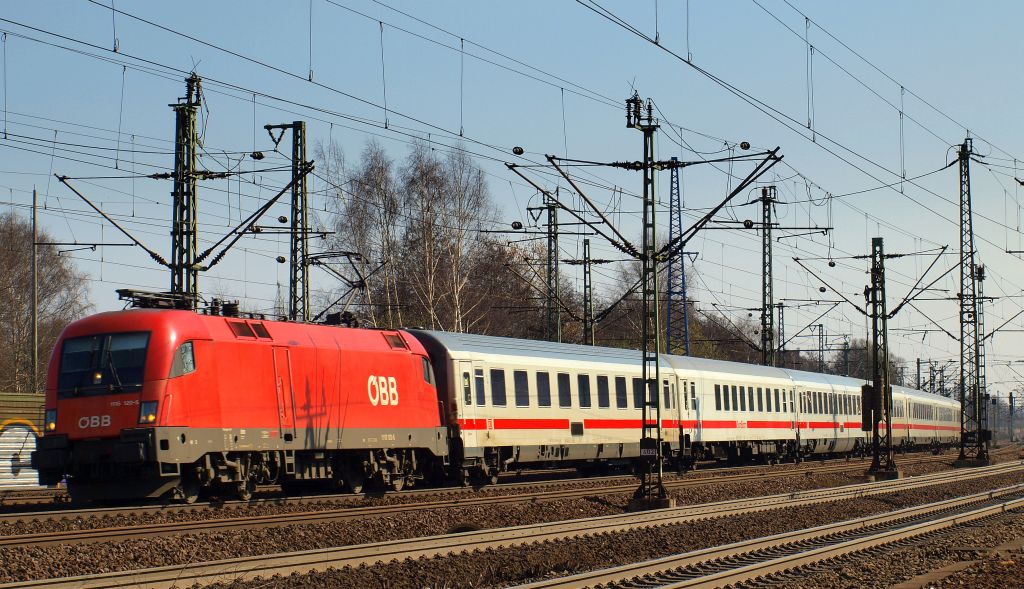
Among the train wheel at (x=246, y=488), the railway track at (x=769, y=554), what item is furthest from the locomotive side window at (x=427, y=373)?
the railway track at (x=769, y=554)

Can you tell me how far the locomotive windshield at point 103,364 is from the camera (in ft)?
63.4

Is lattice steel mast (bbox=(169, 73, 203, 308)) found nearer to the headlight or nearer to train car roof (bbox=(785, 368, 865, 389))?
the headlight

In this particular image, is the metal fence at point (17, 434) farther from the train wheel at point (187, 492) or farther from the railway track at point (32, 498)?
the train wheel at point (187, 492)

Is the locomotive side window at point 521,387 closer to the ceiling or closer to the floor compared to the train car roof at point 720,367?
closer to the floor

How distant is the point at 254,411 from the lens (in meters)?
21.1

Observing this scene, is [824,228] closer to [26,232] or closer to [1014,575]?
[1014,575]

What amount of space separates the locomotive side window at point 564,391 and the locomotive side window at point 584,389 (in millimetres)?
468

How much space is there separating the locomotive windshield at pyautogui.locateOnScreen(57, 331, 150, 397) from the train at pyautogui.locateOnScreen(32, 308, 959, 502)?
24 millimetres

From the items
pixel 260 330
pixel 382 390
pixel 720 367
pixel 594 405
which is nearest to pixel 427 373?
pixel 382 390

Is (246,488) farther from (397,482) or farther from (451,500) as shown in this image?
(397,482)

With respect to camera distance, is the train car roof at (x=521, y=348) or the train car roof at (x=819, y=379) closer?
the train car roof at (x=521, y=348)

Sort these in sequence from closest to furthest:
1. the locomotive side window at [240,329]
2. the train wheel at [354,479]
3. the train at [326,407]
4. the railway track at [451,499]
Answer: the railway track at [451,499]
the train at [326,407]
the locomotive side window at [240,329]
the train wheel at [354,479]

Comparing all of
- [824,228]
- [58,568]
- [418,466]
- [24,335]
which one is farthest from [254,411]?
[24,335]

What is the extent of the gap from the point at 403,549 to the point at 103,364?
24.6ft
